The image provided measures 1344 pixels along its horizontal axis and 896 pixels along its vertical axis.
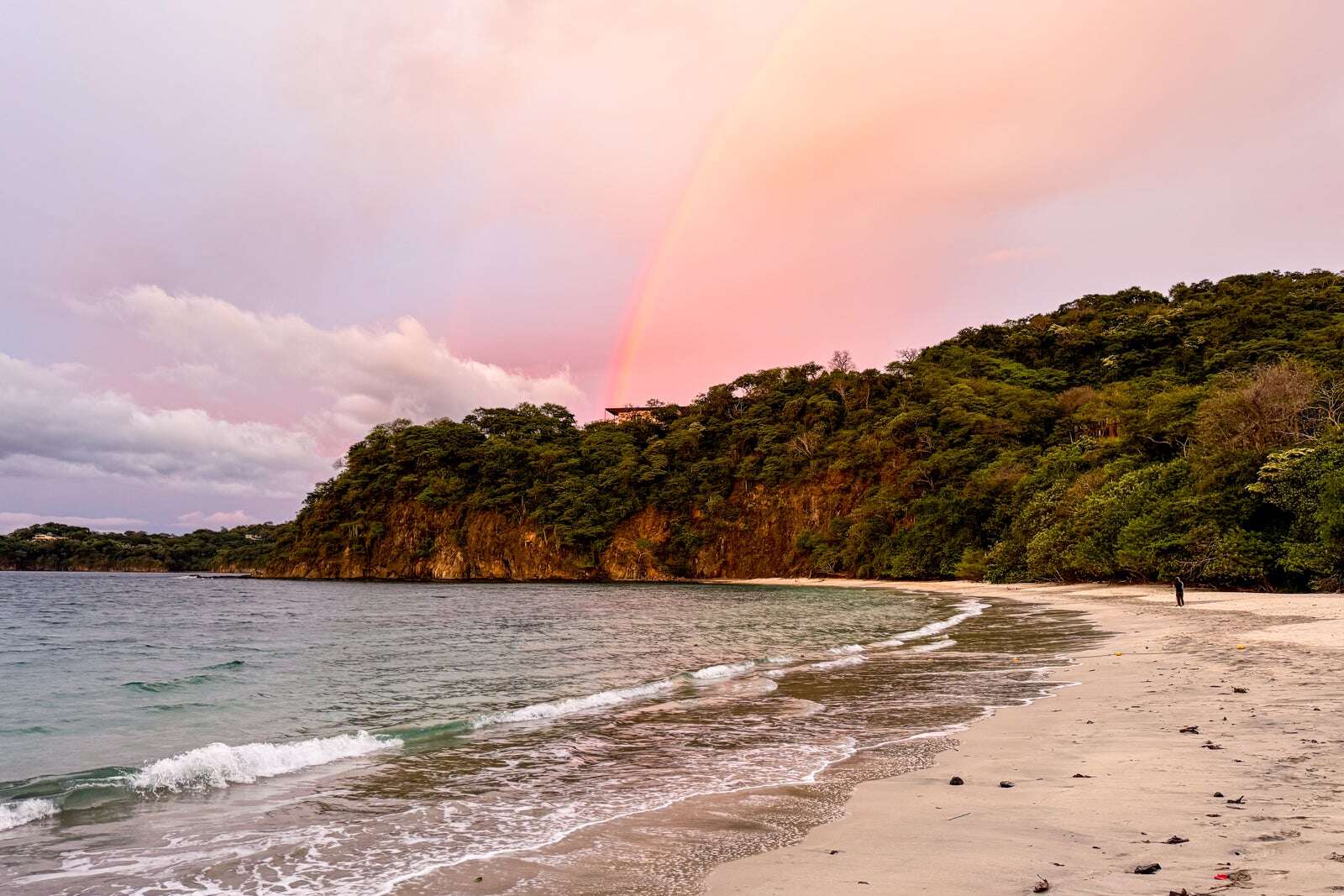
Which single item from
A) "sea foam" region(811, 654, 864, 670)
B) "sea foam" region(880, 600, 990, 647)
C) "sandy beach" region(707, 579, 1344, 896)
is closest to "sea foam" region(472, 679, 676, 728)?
"sea foam" region(811, 654, 864, 670)

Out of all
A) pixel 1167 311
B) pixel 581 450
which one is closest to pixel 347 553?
pixel 581 450

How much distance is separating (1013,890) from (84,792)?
9.29m

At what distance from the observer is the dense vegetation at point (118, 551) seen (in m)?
151

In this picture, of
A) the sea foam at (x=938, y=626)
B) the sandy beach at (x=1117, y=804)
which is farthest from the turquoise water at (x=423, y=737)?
the sandy beach at (x=1117, y=804)

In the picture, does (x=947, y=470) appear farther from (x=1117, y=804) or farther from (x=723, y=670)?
(x=1117, y=804)

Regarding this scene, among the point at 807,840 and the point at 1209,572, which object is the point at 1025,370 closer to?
the point at 1209,572

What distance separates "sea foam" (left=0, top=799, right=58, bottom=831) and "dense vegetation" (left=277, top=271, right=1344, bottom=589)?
38.4 m

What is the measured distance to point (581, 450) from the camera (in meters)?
108

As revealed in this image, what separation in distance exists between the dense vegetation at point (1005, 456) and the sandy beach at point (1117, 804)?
26.8m

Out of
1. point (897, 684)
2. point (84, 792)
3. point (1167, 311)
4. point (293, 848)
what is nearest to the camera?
point (293, 848)

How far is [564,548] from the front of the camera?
4023 inches

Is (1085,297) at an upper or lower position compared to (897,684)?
upper

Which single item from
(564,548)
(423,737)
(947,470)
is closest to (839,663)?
(423,737)

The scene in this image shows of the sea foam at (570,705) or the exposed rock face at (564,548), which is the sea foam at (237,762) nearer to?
the sea foam at (570,705)
